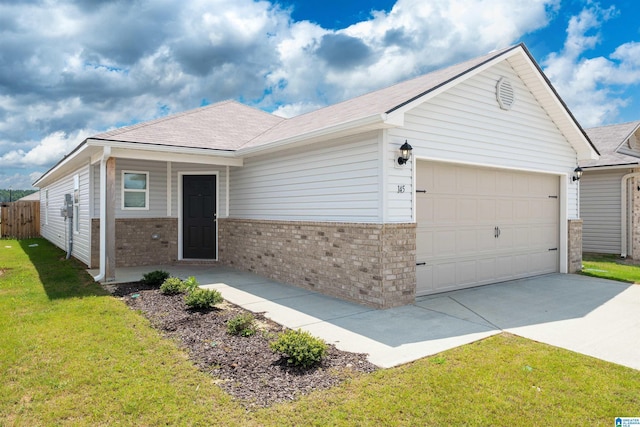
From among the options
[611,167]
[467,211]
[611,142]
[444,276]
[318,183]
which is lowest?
[444,276]

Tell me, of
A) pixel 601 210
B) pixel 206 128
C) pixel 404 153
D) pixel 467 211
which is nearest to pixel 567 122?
pixel 467 211

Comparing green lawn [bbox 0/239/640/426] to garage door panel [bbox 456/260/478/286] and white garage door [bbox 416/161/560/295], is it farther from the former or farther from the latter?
garage door panel [bbox 456/260/478/286]

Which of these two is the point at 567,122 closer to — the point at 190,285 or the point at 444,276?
the point at 444,276

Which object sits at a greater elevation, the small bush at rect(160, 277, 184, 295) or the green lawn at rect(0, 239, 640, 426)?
the small bush at rect(160, 277, 184, 295)

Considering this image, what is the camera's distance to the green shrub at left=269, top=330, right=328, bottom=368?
12.7 ft

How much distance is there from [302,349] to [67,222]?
1191 centimetres

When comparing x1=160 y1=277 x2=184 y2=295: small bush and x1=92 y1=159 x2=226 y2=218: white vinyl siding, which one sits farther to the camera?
x1=92 y1=159 x2=226 y2=218: white vinyl siding

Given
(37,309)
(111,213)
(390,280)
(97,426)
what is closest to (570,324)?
(390,280)

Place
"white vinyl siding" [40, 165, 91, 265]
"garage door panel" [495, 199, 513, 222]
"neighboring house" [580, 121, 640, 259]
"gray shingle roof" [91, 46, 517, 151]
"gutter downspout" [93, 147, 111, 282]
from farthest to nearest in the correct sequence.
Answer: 1. "neighboring house" [580, 121, 640, 259]
2. "white vinyl siding" [40, 165, 91, 265]
3. "garage door panel" [495, 199, 513, 222]
4. "gutter downspout" [93, 147, 111, 282]
5. "gray shingle roof" [91, 46, 517, 151]

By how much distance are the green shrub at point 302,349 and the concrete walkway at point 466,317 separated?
589 millimetres

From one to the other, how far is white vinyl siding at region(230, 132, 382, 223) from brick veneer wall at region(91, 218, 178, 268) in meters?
2.34

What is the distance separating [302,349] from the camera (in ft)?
12.7

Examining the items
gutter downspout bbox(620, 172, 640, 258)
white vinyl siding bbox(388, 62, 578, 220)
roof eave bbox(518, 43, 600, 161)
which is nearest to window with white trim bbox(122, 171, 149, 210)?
white vinyl siding bbox(388, 62, 578, 220)

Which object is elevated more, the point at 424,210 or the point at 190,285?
the point at 424,210
